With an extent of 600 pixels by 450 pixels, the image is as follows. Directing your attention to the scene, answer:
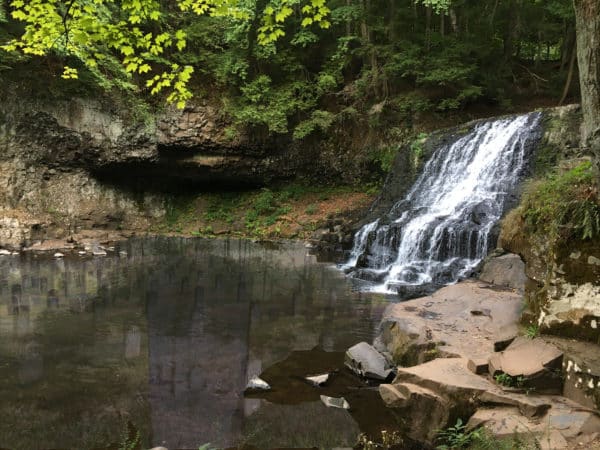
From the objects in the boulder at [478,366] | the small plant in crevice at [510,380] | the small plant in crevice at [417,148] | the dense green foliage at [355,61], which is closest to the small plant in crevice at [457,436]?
the small plant in crevice at [510,380]

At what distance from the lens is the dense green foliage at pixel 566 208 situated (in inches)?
176

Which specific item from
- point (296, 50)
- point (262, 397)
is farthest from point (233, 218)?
point (262, 397)

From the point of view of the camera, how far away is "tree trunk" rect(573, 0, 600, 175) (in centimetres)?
397

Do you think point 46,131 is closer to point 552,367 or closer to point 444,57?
point 444,57

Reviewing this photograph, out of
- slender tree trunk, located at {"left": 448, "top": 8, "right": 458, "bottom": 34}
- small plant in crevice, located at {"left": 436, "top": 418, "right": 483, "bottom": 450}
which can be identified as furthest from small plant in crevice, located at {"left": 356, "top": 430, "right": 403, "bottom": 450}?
slender tree trunk, located at {"left": 448, "top": 8, "right": 458, "bottom": 34}

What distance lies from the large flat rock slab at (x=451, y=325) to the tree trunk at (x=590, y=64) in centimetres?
249

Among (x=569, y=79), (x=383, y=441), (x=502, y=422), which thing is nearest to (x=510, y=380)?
(x=502, y=422)

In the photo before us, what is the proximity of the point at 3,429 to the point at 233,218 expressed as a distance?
51.9ft

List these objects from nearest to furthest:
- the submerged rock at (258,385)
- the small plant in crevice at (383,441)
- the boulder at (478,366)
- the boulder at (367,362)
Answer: the small plant in crevice at (383,441), the boulder at (478,366), the submerged rock at (258,385), the boulder at (367,362)

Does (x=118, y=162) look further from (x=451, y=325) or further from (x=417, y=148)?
(x=451, y=325)

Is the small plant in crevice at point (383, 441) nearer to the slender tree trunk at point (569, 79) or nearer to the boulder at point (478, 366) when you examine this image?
the boulder at point (478, 366)

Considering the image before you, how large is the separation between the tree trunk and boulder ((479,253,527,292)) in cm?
450

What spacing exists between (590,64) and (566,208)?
4.71 ft

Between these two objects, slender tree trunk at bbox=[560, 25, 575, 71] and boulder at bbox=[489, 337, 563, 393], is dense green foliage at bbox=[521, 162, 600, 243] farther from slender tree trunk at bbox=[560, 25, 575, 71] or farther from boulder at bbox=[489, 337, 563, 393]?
slender tree trunk at bbox=[560, 25, 575, 71]
